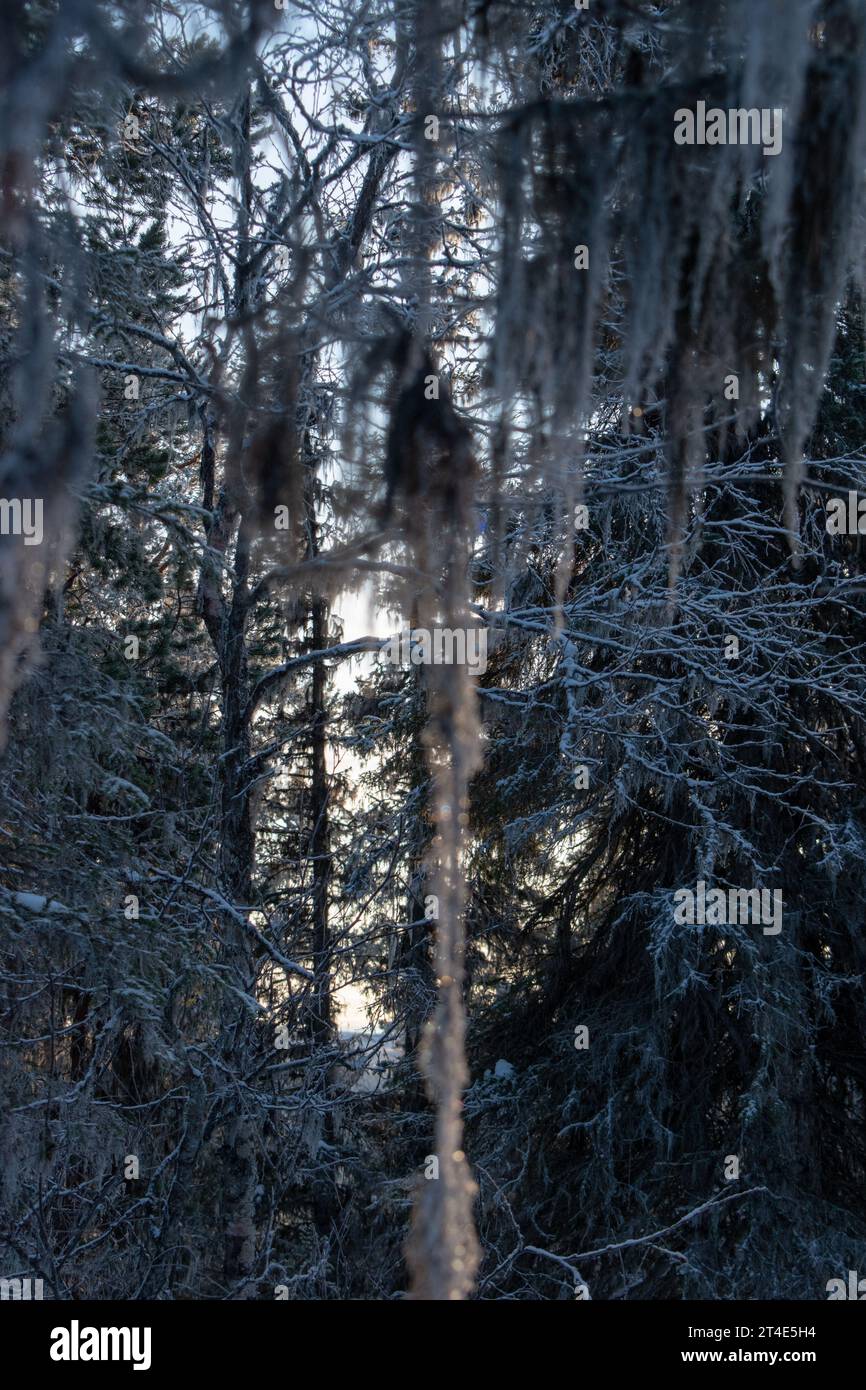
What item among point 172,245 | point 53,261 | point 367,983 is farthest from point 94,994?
point 172,245

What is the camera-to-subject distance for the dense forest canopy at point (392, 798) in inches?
207

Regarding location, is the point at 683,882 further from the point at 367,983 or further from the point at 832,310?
the point at 832,310

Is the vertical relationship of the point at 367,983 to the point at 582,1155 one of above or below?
above

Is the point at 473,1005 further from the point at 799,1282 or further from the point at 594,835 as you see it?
the point at 799,1282

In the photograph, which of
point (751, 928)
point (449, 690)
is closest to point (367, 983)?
point (751, 928)

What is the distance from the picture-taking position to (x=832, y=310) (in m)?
2.35

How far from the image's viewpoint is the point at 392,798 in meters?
9.06

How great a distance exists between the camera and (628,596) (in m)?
7.79

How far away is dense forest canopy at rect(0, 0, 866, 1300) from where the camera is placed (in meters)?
5.27

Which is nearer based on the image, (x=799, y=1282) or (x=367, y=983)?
(x=799, y=1282)

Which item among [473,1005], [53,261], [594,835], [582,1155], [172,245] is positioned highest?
[172,245]
